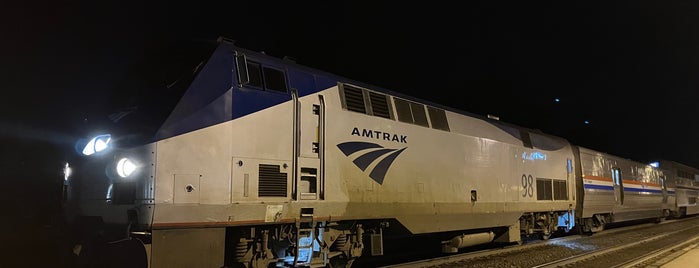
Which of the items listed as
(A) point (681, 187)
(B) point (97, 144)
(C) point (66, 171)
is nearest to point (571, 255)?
(B) point (97, 144)

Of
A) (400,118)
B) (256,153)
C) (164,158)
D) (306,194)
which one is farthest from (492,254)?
(164,158)

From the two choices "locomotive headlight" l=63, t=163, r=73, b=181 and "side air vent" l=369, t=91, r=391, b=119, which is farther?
"side air vent" l=369, t=91, r=391, b=119

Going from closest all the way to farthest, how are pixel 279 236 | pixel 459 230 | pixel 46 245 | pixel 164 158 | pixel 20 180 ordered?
1. pixel 164 158
2. pixel 279 236
3. pixel 46 245
4. pixel 459 230
5. pixel 20 180

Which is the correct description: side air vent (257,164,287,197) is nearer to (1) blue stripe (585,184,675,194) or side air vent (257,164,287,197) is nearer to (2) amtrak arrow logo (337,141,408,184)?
(2) amtrak arrow logo (337,141,408,184)

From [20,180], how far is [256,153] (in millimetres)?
11058

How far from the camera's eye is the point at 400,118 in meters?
9.85

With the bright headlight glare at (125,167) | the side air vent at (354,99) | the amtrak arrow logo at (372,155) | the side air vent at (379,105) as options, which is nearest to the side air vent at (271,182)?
the amtrak arrow logo at (372,155)

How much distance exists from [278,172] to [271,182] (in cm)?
19

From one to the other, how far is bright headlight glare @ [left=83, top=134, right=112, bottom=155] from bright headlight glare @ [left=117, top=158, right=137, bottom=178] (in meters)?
0.45

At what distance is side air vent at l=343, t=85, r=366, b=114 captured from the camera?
28.9 feet

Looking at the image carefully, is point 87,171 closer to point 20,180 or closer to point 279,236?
point 279,236

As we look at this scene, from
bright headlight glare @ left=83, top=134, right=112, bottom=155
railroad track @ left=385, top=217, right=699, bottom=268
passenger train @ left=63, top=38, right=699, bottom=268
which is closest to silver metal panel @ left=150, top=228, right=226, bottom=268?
passenger train @ left=63, top=38, right=699, bottom=268

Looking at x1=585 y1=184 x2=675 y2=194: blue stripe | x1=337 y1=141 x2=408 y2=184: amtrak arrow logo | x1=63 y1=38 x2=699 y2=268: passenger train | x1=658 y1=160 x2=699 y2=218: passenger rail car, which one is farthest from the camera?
x1=658 y1=160 x2=699 y2=218: passenger rail car

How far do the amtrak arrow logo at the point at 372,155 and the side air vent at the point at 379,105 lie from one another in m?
0.68
